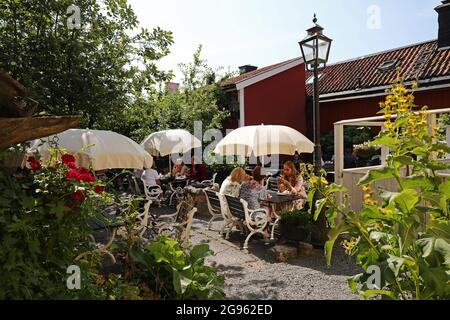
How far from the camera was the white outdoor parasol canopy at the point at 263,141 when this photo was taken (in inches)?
313

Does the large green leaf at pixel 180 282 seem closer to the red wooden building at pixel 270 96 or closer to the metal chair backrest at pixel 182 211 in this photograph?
the metal chair backrest at pixel 182 211

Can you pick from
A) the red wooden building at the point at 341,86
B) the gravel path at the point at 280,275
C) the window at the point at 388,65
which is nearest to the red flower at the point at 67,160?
the gravel path at the point at 280,275

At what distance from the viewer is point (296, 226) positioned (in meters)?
6.00

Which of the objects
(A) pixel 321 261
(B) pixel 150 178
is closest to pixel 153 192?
(B) pixel 150 178

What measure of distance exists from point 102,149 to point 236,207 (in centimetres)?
257

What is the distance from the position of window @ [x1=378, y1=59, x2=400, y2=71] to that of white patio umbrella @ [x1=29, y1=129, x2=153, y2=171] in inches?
558

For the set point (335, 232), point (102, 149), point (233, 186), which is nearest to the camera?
point (335, 232)

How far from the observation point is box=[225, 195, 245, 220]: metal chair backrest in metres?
6.34

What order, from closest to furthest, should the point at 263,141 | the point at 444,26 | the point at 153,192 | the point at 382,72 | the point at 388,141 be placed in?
the point at 388,141 → the point at 263,141 → the point at 153,192 → the point at 444,26 → the point at 382,72

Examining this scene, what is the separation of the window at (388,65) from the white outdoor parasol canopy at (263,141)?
1118 centimetres

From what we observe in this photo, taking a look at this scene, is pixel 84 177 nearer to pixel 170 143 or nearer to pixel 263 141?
pixel 263 141

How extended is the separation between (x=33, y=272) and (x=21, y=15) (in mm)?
7194

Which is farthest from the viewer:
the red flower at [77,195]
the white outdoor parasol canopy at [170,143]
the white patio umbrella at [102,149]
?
the white outdoor parasol canopy at [170,143]
